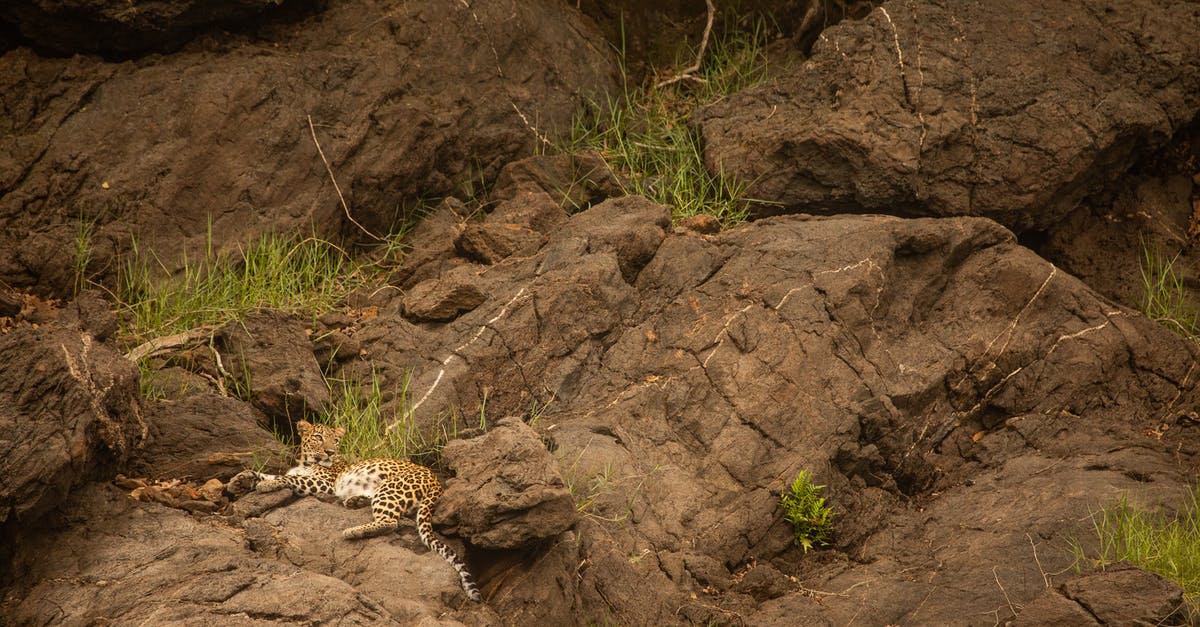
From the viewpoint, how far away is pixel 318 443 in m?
7.64

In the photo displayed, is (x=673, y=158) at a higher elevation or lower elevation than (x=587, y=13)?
lower

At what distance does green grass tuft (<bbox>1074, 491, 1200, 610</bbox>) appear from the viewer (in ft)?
22.4

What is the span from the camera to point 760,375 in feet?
26.8

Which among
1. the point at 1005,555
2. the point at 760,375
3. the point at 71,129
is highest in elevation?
the point at 71,129

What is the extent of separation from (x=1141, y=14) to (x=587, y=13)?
4980mm

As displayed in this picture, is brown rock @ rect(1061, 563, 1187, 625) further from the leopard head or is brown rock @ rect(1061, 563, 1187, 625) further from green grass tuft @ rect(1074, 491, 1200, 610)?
the leopard head

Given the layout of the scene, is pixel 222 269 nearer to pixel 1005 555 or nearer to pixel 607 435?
pixel 607 435

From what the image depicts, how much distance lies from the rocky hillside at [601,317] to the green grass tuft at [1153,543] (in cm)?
11

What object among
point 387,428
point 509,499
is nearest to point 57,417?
point 387,428

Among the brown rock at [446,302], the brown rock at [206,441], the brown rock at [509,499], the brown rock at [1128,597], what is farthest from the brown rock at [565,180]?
the brown rock at [1128,597]

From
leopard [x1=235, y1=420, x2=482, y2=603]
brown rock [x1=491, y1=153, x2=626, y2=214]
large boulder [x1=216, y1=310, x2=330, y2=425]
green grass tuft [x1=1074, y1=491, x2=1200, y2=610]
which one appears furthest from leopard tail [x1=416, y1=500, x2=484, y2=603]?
brown rock [x1=491, y1=153, x2=626, y2=214]

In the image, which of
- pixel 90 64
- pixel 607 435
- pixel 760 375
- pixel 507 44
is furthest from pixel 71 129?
pixel 760 375

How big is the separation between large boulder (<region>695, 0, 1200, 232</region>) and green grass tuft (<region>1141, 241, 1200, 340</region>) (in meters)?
0.74

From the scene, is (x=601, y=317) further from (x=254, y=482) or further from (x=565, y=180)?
(x=254, y=482)
